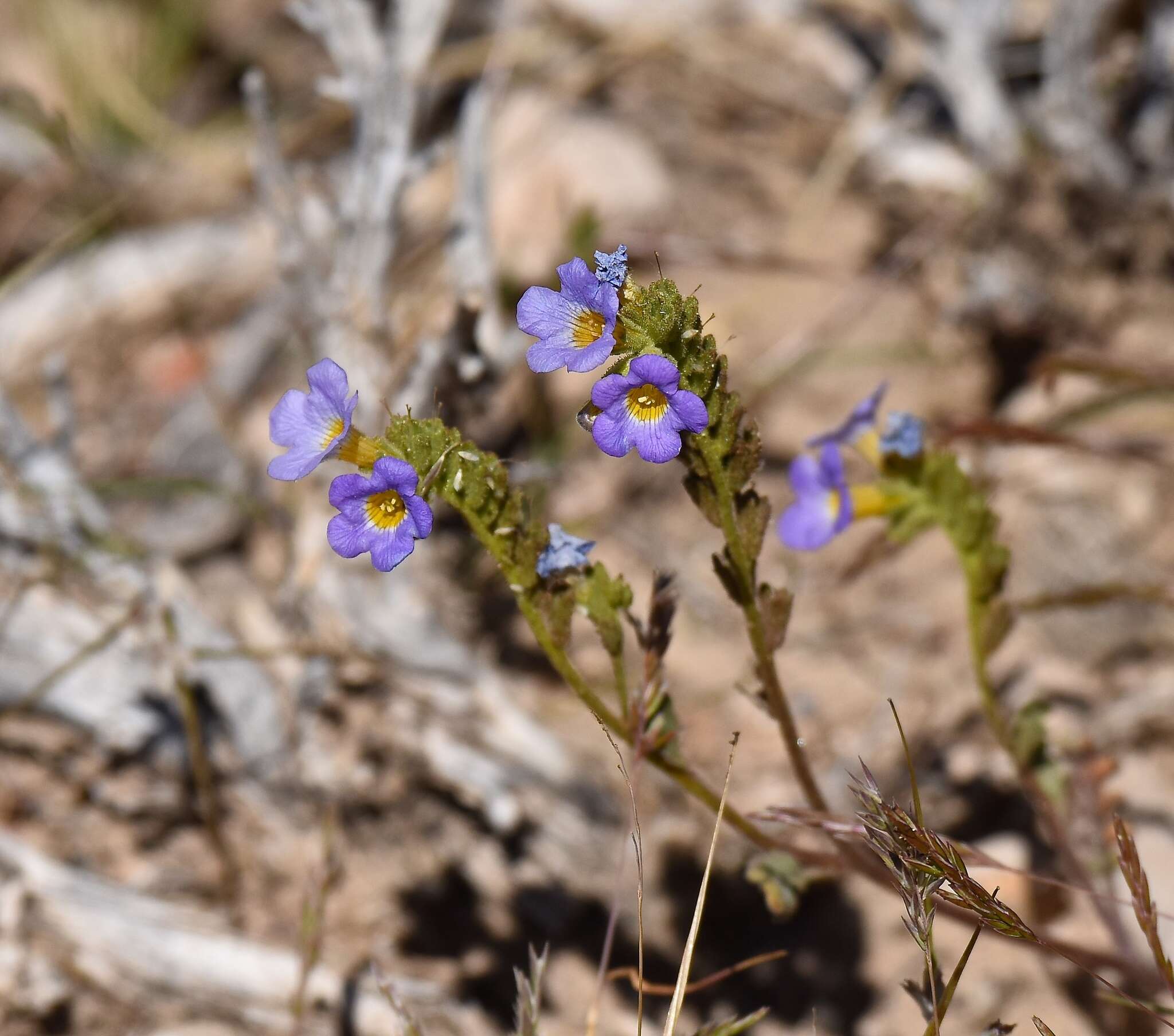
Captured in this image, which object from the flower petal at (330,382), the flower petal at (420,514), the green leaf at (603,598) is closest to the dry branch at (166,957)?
the green leaf at (603,598)

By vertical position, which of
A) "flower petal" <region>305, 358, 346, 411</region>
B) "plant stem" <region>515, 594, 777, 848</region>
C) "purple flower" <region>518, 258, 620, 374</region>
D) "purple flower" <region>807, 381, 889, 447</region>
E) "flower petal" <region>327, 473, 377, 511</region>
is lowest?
"plant stem" <region>515, 594, 777, 848</region>

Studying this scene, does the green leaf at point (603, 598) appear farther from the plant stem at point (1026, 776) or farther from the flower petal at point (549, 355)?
the plant stem at point (1026, 776)

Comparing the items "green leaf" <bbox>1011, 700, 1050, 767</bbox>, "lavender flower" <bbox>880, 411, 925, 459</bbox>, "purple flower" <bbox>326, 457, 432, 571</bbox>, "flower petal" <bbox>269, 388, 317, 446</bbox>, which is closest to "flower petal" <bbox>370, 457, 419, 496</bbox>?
"purple flower" <bbox>326, 457, 432, 571</bbox>

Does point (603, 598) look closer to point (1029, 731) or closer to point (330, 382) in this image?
point (330, 382)

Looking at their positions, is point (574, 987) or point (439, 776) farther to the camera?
point (439, 776)

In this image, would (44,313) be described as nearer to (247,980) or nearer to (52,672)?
(52,672)

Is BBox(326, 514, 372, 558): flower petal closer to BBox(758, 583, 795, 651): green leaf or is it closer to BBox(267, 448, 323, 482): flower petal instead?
BBox(267, 448, 323, 482): flower petal

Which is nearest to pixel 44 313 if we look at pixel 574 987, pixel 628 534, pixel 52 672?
pixel 52 672

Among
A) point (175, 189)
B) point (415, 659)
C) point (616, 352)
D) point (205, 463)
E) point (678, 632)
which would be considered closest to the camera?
point (616, 352)

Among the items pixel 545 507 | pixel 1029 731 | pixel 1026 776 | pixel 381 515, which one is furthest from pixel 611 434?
pixel 545 507
